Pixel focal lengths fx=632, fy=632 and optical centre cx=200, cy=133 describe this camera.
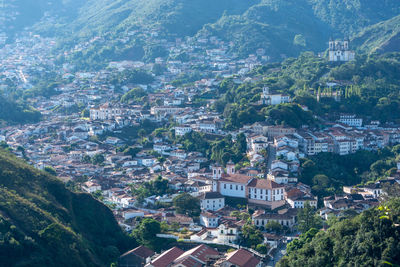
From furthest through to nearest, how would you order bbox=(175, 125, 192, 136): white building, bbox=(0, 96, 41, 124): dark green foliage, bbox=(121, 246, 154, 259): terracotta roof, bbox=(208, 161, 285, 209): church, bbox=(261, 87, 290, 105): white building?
bbox=(0, 96, 41, 124): dark green foliage < bbox=(261, 87, 290, 105): white building < bbox=(175, 125, 192, 136): white building < bbox=(208, 161, 285, 209): church < bbox=(121, 246, 154, 259): terracotta roof

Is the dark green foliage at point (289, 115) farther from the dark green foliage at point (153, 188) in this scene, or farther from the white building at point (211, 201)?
the dark green foliage at point (153, 188)

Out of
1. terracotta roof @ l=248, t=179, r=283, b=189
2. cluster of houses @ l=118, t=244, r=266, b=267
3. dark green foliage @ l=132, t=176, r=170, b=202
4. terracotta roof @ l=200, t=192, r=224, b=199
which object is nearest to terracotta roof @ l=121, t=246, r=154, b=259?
cluster of houses @ l=118, t=244, r=266, b=267

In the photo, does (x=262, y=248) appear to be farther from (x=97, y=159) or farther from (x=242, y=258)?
(x=97, y=159)

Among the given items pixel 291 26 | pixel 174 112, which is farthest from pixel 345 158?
pixel 291 26

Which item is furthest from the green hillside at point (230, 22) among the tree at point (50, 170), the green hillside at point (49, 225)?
the green hillside at point (49, 225)

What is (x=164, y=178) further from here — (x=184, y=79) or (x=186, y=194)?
(x=184, y=79)

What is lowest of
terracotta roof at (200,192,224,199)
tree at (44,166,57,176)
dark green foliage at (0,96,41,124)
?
terracotta roof at (200,192,224,199)

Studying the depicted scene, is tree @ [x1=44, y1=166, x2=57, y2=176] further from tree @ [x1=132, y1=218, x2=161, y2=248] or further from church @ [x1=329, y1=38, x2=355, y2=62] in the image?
church @ [x1=329, y1=38, x2=355, y2=62]
